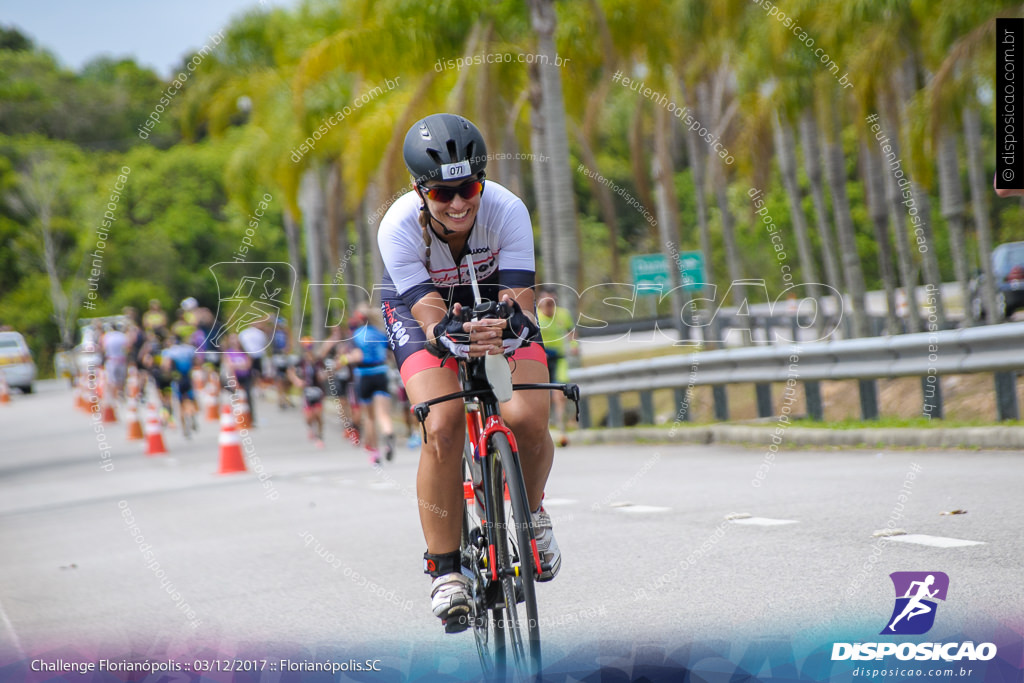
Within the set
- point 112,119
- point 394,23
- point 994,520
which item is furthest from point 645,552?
point 112,119

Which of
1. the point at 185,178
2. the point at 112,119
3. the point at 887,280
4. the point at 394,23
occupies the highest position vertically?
the point at 112,119

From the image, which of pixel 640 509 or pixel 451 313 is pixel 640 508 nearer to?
pixel 640 509

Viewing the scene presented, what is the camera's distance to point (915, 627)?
15.1ft

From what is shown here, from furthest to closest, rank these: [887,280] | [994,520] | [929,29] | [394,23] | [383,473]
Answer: [887,280], [394,23], [929,29], [383,473], [994,520]

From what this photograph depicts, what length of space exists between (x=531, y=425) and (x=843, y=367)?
8752mm

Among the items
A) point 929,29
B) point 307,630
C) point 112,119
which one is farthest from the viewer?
point 112,119

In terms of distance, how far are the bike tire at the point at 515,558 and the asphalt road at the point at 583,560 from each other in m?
0.58

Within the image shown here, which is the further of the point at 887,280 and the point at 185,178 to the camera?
the point at 185,178

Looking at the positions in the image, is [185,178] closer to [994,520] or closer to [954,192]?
[954,192]

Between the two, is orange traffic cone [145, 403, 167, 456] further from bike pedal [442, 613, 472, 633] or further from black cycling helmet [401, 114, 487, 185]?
black cycling helmet [401, 114, 487, 185]

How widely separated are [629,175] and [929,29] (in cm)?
3363

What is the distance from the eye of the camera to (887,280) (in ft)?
80.9

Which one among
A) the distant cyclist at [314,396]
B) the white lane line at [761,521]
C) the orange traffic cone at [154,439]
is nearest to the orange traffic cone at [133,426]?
the orange traffic cone at [154,439]

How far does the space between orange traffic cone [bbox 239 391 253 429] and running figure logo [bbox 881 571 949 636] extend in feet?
56.7
